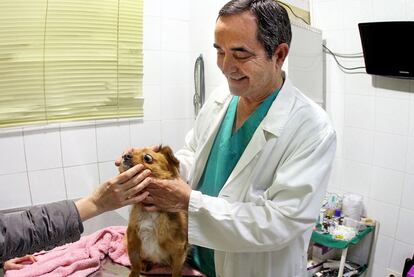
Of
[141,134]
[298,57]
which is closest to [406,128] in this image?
[298,57]

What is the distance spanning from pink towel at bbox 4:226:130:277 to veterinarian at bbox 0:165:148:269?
0.42 meters

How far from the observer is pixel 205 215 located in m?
1.02

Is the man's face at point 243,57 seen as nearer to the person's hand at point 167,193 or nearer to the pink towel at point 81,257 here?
the person's hand at point 167,193

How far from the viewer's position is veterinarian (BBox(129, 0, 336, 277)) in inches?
39.2

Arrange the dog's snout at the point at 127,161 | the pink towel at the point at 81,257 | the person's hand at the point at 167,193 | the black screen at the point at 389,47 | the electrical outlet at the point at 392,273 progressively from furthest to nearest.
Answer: the electrical outlet at the point at 392,273, the black screen at the point at 389,47, the pink towel at the point at 81,257, the dog's snout at the point at 127,161, the person's hand at the point at 167,193

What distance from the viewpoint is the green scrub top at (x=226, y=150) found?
3.91ft

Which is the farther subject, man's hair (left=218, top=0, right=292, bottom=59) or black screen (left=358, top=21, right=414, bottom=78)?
black screen (left=358, top=21, right=414, bottom=78)

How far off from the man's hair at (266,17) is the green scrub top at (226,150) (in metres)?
0.20

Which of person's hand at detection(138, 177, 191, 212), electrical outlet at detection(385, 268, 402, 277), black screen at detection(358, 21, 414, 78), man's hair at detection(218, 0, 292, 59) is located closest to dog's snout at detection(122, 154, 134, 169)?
person's hand at detection(138, 177, 191, 212)

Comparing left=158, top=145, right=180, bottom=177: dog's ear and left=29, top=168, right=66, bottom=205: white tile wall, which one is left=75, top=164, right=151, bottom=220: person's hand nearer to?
left=158, top=145, right=180, bottom=177: dog's ear

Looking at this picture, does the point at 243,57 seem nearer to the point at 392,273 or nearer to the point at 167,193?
the point at 167,193

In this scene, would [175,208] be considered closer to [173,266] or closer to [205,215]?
[205,215]

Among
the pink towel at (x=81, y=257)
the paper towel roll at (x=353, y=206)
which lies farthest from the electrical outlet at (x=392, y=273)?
the pink towel at (x=81, y=257)

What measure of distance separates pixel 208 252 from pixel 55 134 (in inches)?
57.6
